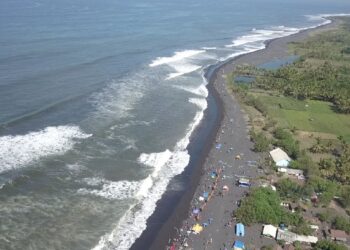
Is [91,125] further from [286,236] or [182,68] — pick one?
[182,68]

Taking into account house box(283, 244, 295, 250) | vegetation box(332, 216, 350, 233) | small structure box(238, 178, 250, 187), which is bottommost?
house box(283, 244, 295, 250)

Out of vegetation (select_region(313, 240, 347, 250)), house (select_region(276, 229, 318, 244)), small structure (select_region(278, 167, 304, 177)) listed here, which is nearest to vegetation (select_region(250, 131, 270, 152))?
small structure (select_region(278, 167, 304, 177))

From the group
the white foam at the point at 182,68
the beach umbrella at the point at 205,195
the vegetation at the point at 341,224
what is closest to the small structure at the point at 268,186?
the beach umbrella at the point at 205,195

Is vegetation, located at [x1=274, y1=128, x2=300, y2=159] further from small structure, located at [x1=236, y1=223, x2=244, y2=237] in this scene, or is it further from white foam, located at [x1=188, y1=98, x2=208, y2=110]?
small structure, located at [x1=236, y1=223, x2=244, y2=237]

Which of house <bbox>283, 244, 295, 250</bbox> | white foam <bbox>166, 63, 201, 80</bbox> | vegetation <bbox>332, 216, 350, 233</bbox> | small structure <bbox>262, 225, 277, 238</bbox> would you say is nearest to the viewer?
house <bbox>283, 244, 295, 250</bbox>

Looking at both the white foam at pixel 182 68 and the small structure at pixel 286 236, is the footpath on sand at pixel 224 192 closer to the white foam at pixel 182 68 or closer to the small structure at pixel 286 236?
the small structure at pixel 286 236

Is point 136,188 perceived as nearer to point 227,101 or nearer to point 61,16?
point 227,101

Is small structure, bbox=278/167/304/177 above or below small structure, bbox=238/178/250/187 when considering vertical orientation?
below
